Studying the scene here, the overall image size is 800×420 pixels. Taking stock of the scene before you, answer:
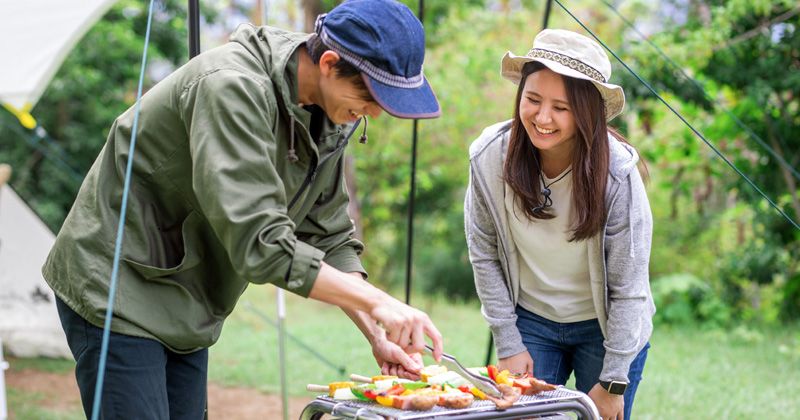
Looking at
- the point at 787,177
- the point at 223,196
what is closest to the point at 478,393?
the point at 223,196

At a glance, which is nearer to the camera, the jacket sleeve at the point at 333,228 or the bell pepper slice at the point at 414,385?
the bell pepper slice at the point at 414,385

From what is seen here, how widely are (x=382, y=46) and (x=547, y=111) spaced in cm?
80

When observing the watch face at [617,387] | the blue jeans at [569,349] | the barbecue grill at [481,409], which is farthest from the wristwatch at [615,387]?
the barbecue grill at [481,409]

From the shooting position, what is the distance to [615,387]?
8.54 feet

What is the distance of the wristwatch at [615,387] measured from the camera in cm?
260

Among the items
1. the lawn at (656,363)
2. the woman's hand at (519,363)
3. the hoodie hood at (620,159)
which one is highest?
the hoodie hood at (620,159)

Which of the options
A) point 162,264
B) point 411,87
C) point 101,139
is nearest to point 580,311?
point 411,87

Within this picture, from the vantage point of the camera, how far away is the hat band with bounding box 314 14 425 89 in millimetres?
1876

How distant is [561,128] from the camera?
2.54 meters

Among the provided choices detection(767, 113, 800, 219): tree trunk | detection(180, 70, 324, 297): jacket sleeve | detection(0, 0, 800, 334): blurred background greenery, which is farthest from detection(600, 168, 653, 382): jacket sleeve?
detection(767, 113, 800, 219): tree trunk

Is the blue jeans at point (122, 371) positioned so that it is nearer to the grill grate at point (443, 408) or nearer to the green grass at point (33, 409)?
the grill grate at point (443, 408)

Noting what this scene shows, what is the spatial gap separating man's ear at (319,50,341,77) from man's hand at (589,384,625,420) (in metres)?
1.27

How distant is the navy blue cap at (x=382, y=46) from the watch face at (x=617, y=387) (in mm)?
1068

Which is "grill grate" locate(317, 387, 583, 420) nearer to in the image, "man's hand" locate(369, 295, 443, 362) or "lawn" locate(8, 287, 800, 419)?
"man's hand" locate(369, 295, 443, 362)
